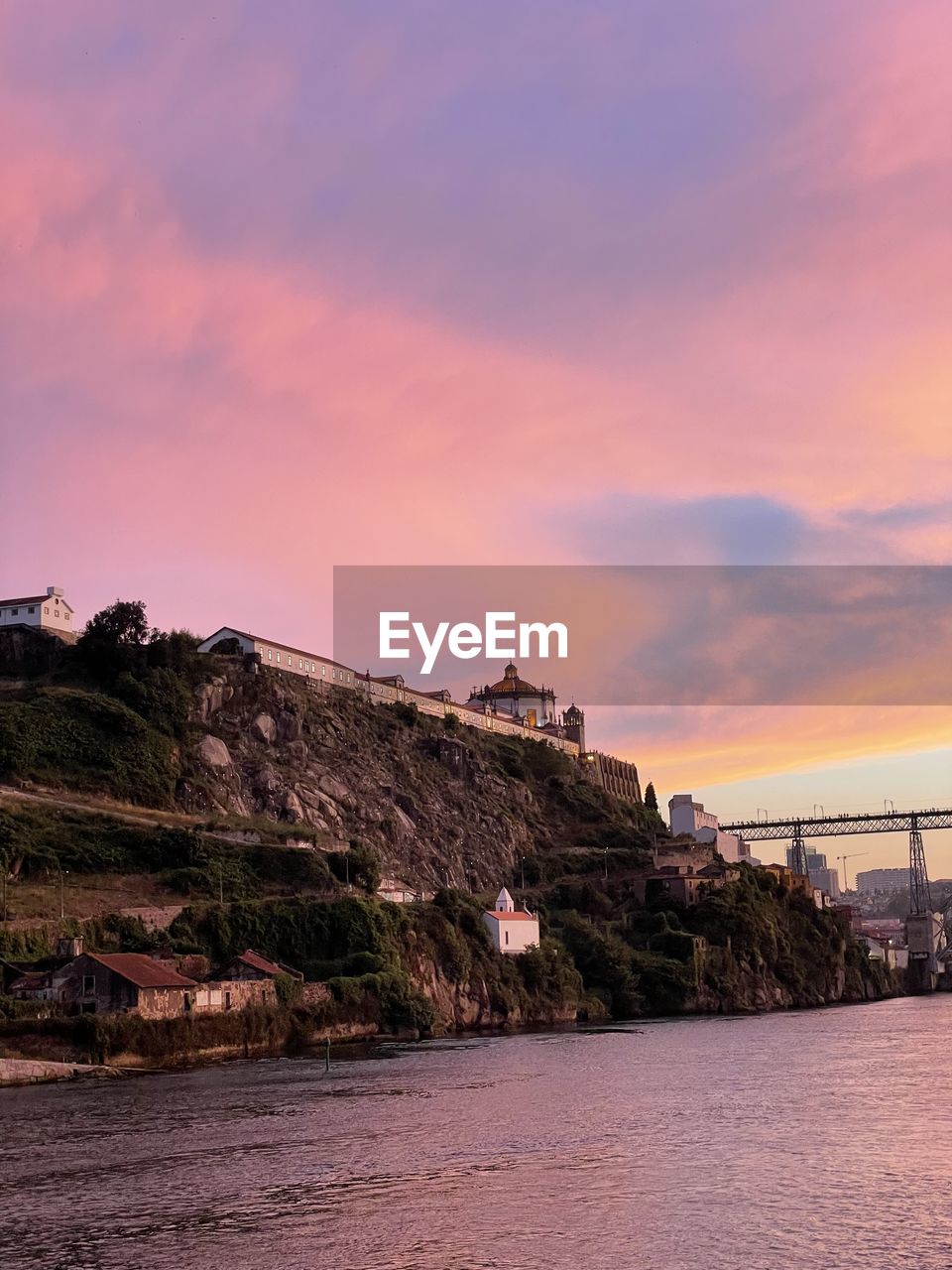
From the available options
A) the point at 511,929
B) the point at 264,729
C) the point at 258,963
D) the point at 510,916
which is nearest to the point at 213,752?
the point at 264,729

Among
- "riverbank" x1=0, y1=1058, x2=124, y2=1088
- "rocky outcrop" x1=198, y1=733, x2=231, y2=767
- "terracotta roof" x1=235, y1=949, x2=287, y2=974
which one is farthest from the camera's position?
"rocky outcrop" x1=198, y1=733, x2=231, y2=767

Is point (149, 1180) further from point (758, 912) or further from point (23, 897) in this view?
point (758, 912)

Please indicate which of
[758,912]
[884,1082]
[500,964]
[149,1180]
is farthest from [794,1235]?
[758,912]

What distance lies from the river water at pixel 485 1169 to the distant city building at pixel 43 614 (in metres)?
70.5

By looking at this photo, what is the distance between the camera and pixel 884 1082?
65125 mm

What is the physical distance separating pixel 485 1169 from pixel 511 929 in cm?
7806

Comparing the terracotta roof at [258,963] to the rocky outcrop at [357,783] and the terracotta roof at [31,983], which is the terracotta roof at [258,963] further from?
the rocky outcrop at [357,783]

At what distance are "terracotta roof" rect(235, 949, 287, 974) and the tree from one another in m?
49.1

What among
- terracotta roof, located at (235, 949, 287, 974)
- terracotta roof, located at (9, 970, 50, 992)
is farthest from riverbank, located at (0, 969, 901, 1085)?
terracotta roof, located at (9, 970, 50, 992)

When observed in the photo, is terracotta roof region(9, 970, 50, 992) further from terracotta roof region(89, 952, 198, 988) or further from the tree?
the tree

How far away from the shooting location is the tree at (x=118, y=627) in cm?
13200

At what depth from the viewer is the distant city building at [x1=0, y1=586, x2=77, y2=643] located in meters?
135

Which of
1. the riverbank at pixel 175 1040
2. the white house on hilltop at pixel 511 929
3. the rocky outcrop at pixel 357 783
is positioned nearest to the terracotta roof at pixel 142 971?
the riverbank at pixel 175 1040

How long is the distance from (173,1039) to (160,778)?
152 feet
